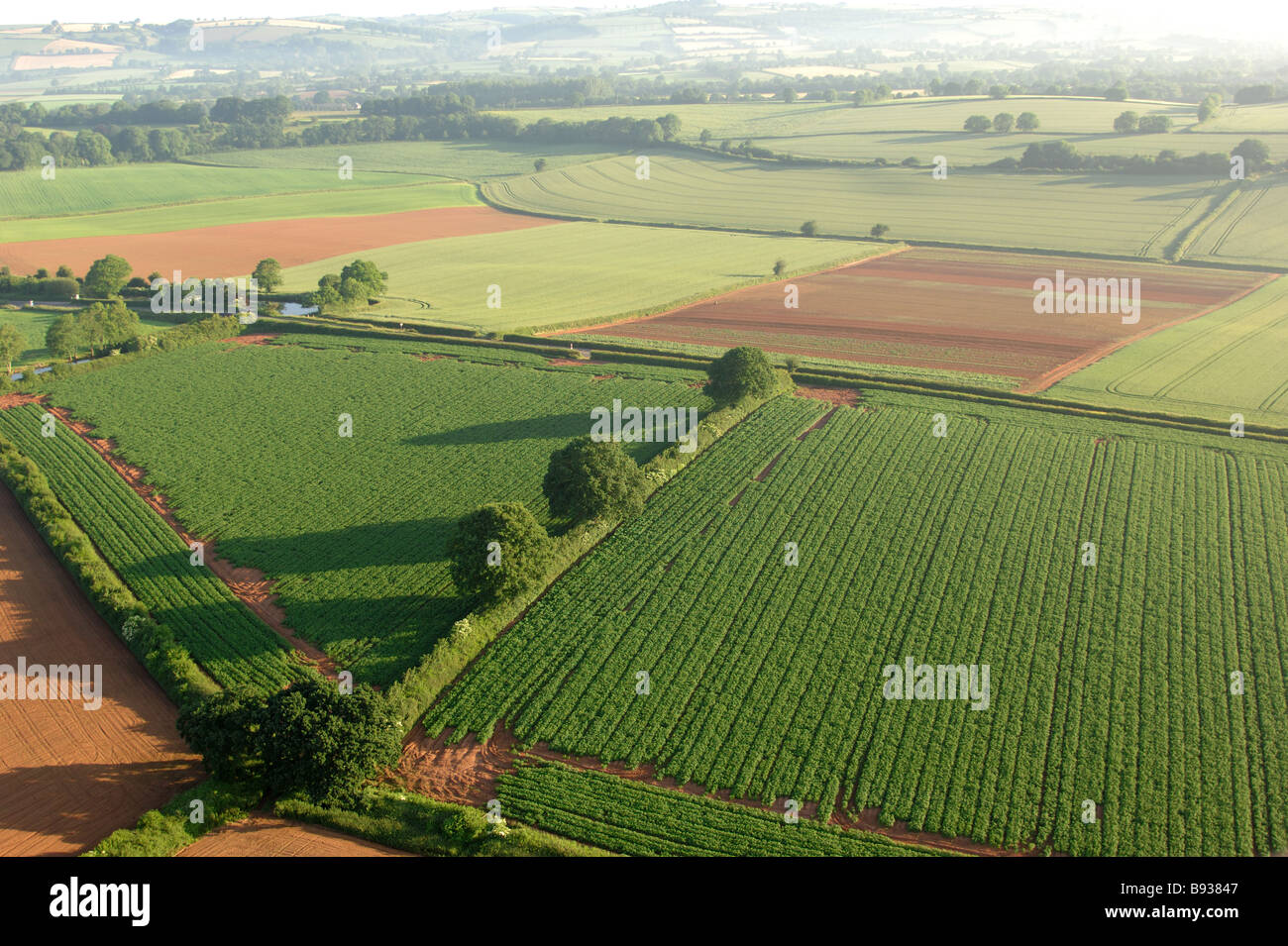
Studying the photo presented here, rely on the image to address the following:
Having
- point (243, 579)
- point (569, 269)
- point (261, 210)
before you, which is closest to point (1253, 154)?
point (569, 269)

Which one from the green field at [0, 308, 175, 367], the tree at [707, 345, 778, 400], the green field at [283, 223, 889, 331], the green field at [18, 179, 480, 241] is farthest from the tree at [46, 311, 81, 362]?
the green field at [18, 179, 480, 241]

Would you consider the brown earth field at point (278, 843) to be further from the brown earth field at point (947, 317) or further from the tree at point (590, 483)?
the brown earth field at point (947, 317)

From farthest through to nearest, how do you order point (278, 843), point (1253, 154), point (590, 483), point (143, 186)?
point (143, 186)
point (1253, 154)
point (590, 483)
point (278, 843)

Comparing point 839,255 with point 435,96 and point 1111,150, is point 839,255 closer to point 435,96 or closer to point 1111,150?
point 1111,150

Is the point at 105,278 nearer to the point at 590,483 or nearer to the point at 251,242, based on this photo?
the point at 251,242

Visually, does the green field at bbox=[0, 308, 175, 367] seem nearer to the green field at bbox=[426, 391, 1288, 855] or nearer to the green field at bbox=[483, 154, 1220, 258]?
the green field at bbox=[426, 391, 1288, 855]

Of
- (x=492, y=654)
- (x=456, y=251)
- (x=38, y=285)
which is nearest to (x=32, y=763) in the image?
(x=492, y=654)
